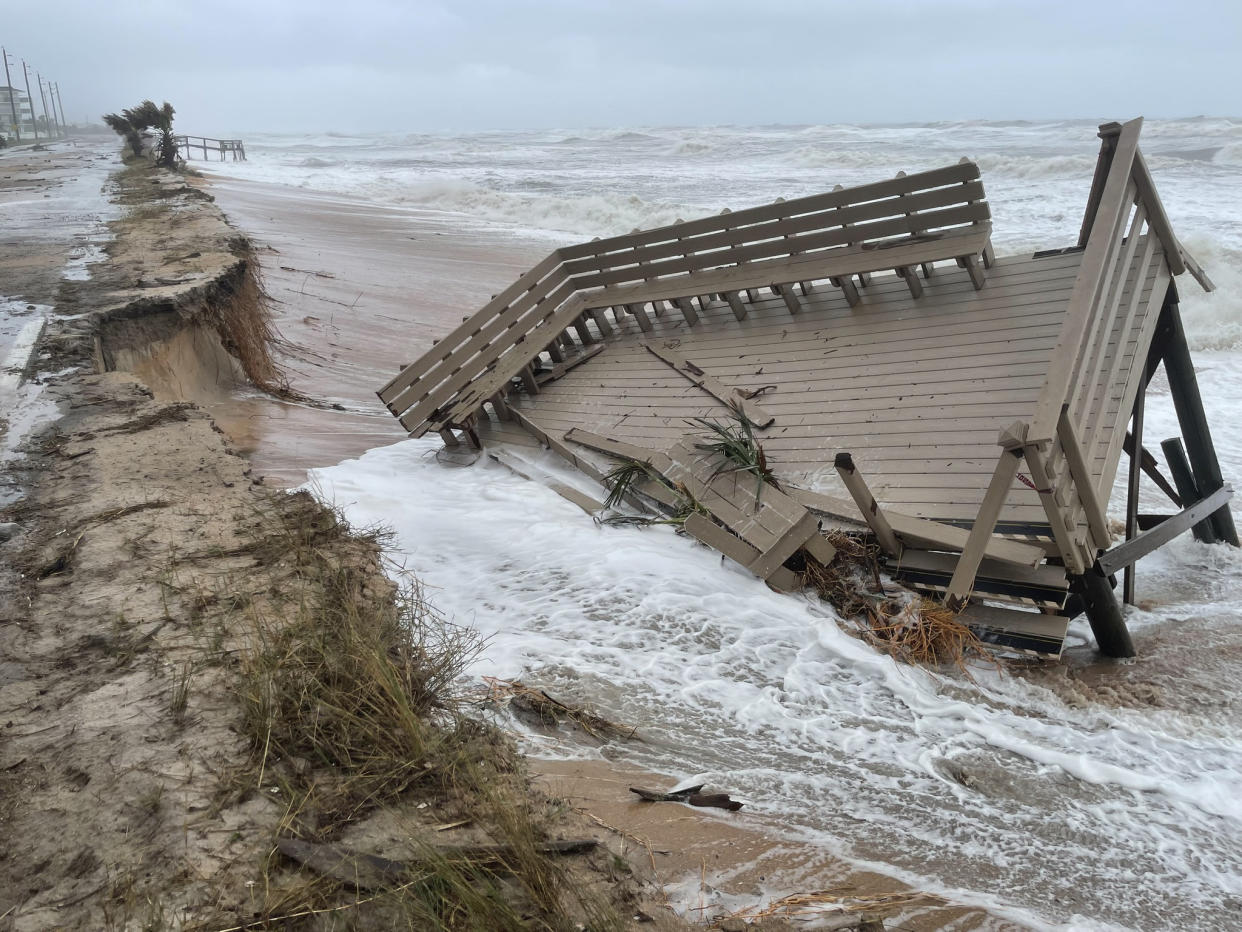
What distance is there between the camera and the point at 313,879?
286 cm

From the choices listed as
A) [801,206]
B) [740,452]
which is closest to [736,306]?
[801,206]

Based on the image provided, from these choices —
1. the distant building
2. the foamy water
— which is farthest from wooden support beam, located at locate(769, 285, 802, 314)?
the distant building

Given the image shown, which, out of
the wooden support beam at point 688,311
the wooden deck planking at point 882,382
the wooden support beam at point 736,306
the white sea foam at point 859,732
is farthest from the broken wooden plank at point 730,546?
the wooden support beam at point 688,311

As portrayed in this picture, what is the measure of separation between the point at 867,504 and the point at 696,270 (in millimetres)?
4120

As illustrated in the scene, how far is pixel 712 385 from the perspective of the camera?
773 cm

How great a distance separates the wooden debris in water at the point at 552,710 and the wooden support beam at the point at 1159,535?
126 inches

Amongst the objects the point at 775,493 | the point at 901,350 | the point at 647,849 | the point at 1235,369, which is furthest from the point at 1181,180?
the point at 647,849

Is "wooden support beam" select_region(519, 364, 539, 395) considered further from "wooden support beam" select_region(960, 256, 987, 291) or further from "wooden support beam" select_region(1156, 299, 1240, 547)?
"wooden support beam" select_region(1156, 299, 1240, 547)

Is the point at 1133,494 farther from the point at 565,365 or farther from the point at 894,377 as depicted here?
the point at 565,365

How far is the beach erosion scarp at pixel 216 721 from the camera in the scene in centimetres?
282

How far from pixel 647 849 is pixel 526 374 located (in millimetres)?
6185

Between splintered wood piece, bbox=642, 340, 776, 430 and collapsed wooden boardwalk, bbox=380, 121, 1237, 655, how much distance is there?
0.02 meters

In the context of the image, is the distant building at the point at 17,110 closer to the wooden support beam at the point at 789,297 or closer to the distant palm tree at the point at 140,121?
the distant palm tree at the point at 140,121

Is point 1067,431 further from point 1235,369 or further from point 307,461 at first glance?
point 1235,369
